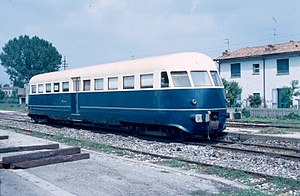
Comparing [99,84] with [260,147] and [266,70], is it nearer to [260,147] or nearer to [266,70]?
[260,147]

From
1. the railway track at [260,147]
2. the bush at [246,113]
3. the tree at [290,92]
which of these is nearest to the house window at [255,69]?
the tree at [290,92]

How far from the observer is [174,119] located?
1351 cm

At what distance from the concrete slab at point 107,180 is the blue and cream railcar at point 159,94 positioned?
4043mm

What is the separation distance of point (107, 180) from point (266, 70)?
3075 centimetres

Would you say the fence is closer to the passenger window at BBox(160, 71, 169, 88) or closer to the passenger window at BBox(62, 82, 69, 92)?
the passenger window at BBox(62, 82, 69, 92)

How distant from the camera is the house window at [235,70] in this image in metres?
38.7

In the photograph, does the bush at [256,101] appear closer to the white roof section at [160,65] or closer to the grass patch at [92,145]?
the white roof section at [160,65]

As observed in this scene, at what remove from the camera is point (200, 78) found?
13.8 meters

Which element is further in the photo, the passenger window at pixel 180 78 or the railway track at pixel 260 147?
the passenger window at pixel 180 78

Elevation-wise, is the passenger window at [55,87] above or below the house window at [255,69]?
below

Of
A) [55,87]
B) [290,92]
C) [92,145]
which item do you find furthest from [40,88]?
[290,92]

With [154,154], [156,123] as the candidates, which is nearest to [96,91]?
[156,123]

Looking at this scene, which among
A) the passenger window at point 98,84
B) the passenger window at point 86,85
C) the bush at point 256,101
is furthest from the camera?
the bush at point 256,101

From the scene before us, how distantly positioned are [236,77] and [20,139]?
88.5ft
